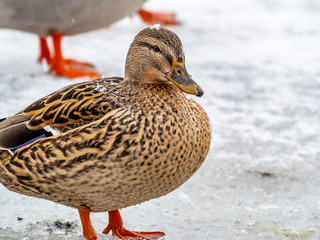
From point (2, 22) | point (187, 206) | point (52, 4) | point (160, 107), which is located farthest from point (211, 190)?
point (2, 22)

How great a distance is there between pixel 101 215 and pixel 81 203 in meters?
0.58

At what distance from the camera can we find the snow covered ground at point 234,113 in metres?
3.14

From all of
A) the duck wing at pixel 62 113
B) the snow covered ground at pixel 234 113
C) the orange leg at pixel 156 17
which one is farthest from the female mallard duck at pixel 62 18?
the duck wing at pixel 62 113

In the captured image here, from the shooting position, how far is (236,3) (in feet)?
25.7

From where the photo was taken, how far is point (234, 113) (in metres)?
4.62

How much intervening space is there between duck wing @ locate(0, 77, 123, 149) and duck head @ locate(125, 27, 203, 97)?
0.18 metres

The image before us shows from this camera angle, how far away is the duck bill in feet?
8.45

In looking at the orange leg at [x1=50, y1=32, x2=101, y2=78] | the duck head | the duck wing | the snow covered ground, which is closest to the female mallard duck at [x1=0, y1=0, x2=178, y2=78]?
the orange leg at [x1=50, y1=32, x2=101, y2=78]

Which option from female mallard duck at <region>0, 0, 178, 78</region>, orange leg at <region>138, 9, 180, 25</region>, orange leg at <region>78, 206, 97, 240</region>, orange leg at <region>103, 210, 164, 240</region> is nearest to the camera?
orange leg at <region>78, 206, 97, 240</region>

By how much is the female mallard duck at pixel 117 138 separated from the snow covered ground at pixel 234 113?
413 mm

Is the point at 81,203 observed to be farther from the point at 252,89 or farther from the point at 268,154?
the point at 252,89

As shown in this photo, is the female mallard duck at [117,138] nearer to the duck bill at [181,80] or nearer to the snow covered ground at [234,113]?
the duck bill at [181,80]

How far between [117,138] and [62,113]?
12.4 inches

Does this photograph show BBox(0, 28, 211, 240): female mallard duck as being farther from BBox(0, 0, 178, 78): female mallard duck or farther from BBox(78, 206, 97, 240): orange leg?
BBox(0, 0, 178, 78): female mallard duck
